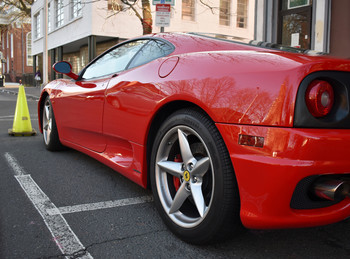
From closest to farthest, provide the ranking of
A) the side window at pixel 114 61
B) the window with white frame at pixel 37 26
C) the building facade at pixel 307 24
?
1. the side window at pixel 114 61
2. the building facade at pixel 307 24
3. the window with white frame at pixel 37 26

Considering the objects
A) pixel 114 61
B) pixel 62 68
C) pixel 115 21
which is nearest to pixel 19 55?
pixel 115 21

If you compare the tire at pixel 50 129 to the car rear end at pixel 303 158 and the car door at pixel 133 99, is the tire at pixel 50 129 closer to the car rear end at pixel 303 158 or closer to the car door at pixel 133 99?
the car door at pixel 133 99

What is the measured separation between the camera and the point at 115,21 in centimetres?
1800

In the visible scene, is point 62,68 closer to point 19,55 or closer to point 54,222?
point 54,222

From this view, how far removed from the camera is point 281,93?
1.63 m

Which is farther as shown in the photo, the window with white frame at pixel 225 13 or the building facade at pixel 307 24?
the window with white frame at pixel 225 13

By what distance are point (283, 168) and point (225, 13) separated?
67.4 ft

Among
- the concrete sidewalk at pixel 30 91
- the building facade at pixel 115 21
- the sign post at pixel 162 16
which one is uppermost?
the building facade at pixel 115 21

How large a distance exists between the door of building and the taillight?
23.5 feet

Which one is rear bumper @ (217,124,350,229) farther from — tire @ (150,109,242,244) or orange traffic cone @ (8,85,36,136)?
orange traffic cone @ (8,85,36,136)

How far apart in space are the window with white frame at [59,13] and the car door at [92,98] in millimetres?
21994

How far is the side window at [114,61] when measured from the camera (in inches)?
121

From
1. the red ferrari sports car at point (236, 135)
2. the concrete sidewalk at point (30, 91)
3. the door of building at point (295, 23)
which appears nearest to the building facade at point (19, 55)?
the concrete sidewalk at point (30, 91)

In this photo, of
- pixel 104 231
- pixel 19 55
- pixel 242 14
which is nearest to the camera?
pixel 104 231
